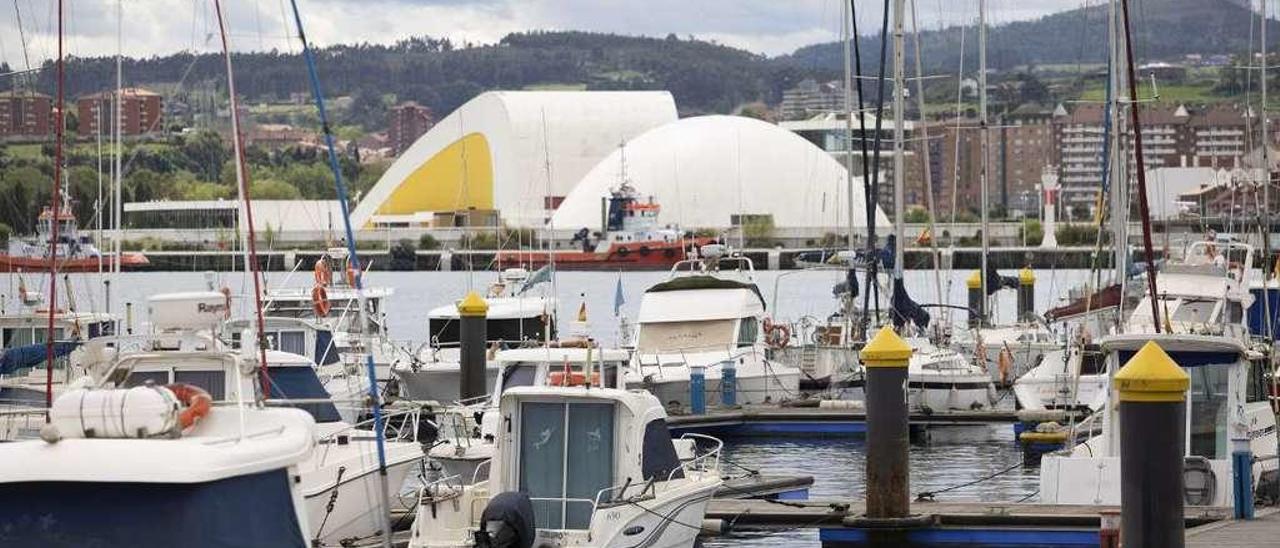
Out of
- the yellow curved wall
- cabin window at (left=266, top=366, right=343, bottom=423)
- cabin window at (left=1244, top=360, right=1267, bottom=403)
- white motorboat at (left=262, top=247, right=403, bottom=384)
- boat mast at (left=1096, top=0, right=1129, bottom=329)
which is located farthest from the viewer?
the yellow curved wall

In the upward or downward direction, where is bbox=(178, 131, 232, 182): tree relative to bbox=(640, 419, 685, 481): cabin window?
upward

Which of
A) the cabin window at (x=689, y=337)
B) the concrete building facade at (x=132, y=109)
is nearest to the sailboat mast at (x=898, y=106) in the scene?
the cabin window at (x=689, y=337)

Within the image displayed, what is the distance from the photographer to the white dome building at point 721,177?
13300 centimetres

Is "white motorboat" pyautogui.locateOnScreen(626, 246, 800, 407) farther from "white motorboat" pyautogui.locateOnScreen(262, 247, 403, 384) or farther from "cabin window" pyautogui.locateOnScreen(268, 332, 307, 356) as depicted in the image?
"cabin window" pyautogui.locateOnScreen(268, 332, 307, 356)

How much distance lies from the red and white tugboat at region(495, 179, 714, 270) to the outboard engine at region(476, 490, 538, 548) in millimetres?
92637

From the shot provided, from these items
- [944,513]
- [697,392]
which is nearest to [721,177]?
[697,392]

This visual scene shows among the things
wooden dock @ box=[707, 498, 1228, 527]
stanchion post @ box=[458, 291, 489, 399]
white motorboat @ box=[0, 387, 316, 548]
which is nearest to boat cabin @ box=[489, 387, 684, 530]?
wooden dock @ box=[707, 498, 1228, 527]

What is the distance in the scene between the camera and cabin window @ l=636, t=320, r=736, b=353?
118 feet

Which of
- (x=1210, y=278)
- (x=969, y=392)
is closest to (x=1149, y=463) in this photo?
(x=1210, y=278)

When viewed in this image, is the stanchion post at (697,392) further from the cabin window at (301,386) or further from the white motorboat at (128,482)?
the white motorboat at (128,482)

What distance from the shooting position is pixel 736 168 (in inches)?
5310

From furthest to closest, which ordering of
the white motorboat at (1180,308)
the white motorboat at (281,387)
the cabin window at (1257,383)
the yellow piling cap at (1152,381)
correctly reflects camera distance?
the white motorboat at (1180,308), the cabin window at (1257,383), the yellow piling cap at (1152,381), the white motorboat at (281,387)

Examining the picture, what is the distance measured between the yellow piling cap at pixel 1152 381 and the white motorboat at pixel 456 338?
16.5m

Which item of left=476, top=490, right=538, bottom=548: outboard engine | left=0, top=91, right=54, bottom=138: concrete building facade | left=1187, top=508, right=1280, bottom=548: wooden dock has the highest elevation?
left=0, top=91, right=54, bottom=138: concrete building facade
